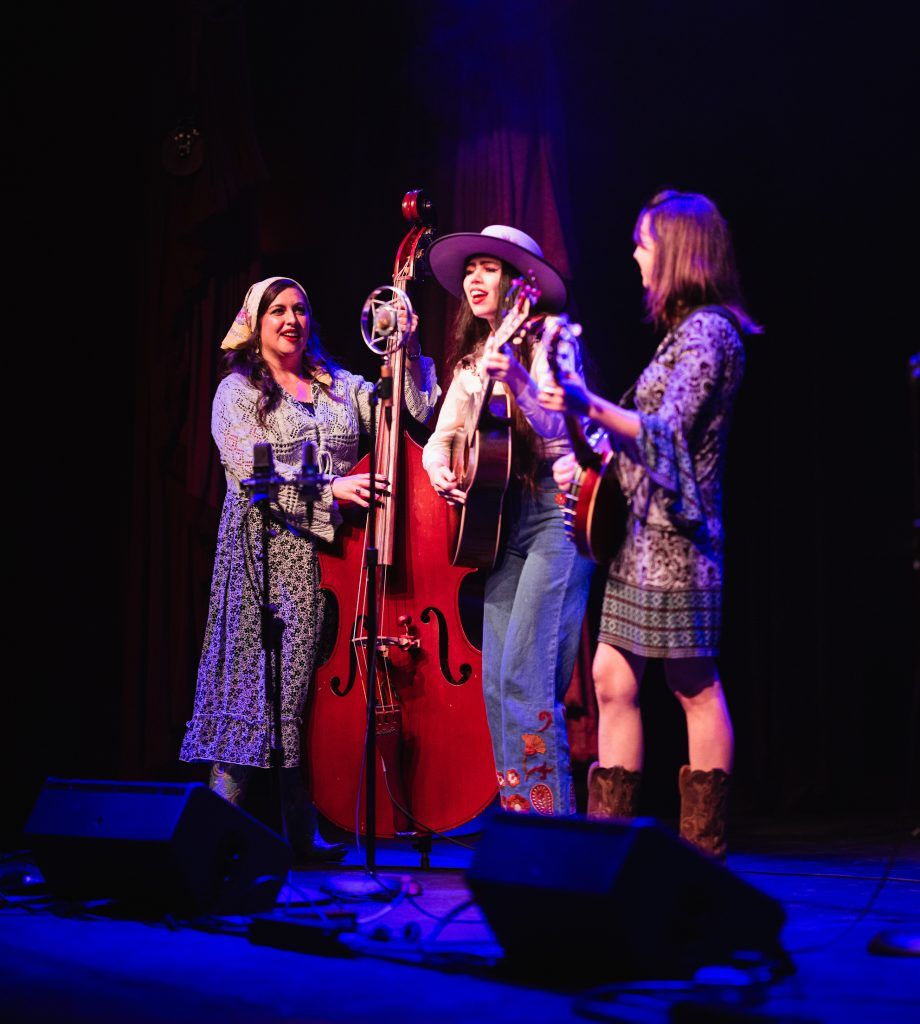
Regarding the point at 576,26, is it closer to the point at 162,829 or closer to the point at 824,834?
the point at 824,834

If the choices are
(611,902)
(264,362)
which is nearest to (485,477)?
(264,362)

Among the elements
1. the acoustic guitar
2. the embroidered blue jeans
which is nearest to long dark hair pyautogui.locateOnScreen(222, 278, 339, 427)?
the acoustic guitar

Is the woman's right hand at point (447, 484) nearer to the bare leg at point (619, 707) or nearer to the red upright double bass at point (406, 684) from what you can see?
the red upright double bass at point (406, 684)

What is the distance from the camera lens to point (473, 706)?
372 centimetres

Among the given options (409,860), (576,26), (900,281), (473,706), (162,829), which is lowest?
(409,860)

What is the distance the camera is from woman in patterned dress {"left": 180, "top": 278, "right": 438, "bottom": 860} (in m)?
3.81

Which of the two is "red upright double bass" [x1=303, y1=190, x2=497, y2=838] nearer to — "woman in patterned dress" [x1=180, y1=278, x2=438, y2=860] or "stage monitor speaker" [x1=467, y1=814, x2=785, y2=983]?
"woman in patterned dress" [x1=180, y1=278, x2=438, y2=860]

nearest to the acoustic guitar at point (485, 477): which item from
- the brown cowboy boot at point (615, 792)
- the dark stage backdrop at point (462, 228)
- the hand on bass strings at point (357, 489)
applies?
the hand on bass strings at point (357, 489)

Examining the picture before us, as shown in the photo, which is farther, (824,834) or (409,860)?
(824,834)

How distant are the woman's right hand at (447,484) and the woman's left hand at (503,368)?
0.47 metres

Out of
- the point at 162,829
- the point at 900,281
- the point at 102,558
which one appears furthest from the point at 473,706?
the point at 900,281

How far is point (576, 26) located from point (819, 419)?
182cm

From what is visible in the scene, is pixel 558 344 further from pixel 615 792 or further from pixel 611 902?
pixel 611 902

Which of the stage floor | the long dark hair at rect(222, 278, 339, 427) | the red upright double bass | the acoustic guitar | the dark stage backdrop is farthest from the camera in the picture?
the dark stage backdrop
